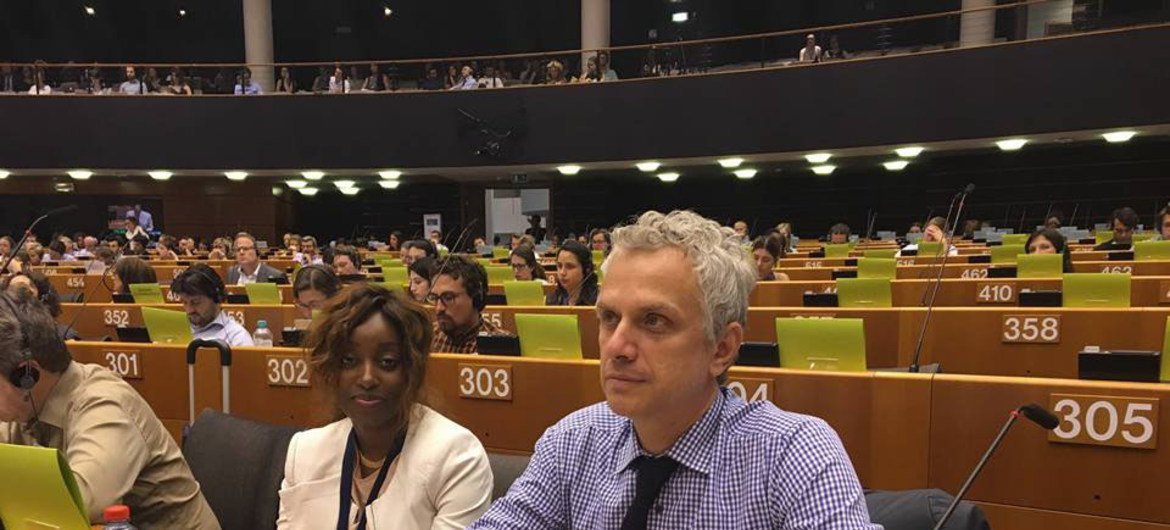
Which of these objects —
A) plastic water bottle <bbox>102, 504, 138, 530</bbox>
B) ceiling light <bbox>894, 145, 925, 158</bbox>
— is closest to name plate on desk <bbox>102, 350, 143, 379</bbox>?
plastic water bottle <bbox>102, 504, 138, 530</bbox>

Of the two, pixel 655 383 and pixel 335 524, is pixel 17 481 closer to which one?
pixel 335 524

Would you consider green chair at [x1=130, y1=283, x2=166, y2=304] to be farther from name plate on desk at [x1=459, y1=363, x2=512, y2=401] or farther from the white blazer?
the white blazer

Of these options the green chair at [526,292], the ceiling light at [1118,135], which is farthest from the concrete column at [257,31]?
the ceiling light at [1118,135]

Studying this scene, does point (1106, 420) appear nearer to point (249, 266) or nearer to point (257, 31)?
point (249, 266)

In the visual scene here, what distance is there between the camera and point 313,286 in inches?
177

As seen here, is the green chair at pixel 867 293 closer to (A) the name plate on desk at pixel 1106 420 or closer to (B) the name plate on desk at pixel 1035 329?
(B) the name plate on desk at pixel 1035 329

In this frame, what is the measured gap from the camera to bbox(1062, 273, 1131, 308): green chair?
4680mm

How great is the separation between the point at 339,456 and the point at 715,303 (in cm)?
117

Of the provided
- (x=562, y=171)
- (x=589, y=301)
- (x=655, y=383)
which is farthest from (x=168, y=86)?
Answer: (x=655, y=383)

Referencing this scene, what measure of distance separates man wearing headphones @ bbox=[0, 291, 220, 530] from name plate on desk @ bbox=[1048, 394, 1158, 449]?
2684mm

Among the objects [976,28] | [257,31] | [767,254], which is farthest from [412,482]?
[257,31]

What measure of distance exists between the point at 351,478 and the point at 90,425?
0.71 metres

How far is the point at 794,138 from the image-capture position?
1388 cm

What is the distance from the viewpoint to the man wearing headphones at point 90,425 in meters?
1.90
